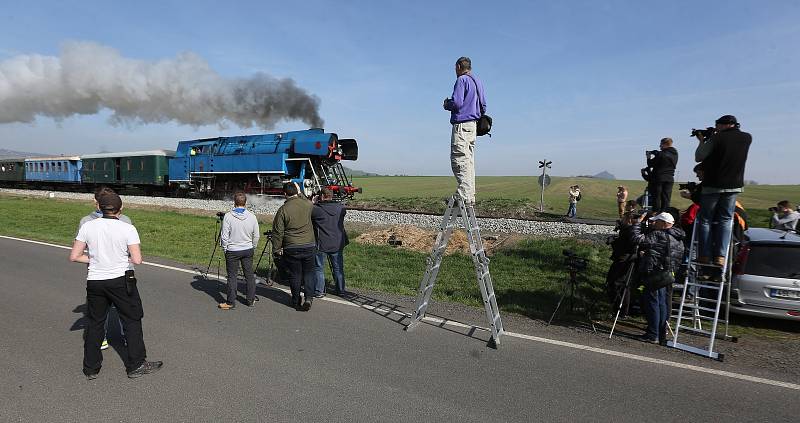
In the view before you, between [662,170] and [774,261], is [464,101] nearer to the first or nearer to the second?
[774,261]

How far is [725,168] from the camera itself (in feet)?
16.4

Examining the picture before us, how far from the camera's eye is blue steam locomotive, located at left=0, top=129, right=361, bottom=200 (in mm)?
21906

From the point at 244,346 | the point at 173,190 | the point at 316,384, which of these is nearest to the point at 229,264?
the point at 244,346

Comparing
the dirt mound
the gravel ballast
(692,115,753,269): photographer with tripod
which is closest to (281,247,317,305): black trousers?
(692,115,753,269): photographer with tripod

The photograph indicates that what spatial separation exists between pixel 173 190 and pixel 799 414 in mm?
Result: 30838

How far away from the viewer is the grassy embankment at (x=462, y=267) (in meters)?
6.74

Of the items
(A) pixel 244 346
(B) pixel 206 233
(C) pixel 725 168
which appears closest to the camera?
(A) pixel 244 346

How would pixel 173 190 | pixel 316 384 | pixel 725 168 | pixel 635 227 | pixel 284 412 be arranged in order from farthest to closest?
1. pixel 173 190
2. pixel 635 227
3. pixel 725 168
4. pixel 316 384
5. pixel 284 412

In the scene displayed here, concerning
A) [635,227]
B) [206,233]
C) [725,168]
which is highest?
[725,168]

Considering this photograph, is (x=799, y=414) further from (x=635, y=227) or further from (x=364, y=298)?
(x=364, y=298)

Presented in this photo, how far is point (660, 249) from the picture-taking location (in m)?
A: 5.10

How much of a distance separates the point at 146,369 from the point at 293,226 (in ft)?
8.61

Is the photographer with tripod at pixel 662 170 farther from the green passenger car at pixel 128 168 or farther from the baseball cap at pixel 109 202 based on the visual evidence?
the green passenger car at pixel 128 168

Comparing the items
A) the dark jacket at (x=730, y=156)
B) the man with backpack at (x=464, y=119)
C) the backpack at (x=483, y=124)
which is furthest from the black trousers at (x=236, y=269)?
the dark jacket at (x=730, y=156)
